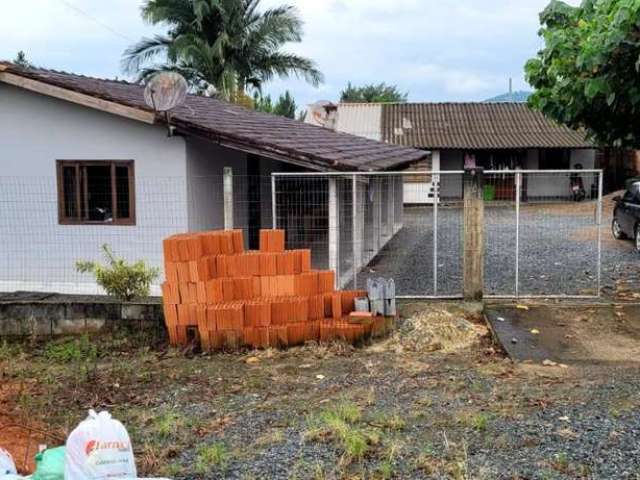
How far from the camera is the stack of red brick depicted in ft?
25.3

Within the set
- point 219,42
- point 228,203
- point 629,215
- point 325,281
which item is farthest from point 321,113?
point 325,281

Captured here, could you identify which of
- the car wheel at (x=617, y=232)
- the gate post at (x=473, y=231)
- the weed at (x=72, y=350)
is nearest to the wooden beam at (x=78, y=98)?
the weed at (x=72, y=350)

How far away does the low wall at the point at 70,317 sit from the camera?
8.19 meters

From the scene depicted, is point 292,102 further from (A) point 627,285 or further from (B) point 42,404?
(B) point 42,404

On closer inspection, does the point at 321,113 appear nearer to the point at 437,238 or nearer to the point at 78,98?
the point at 437,238

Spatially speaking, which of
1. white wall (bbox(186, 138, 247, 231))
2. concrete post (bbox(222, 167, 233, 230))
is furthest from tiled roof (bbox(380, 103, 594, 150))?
concrete post (bbox(222, 167, 233, 230))

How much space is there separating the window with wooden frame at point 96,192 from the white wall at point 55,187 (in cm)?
10

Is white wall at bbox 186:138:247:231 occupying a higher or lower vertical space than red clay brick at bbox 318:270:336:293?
higher

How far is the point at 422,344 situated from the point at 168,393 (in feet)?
9.44

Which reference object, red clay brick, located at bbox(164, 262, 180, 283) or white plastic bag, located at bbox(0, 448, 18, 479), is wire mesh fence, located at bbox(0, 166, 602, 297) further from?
white plastic bag, located at bbox(0, 448, 18, 479)

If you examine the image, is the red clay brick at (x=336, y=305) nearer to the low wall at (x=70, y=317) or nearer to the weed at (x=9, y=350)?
the low wall at (x=70, y=317)

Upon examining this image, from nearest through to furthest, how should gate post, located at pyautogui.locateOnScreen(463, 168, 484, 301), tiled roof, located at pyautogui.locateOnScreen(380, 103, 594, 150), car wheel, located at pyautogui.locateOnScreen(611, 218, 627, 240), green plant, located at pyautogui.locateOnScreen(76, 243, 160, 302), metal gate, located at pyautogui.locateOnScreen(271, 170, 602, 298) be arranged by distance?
green plant, located at pyautogui.locateOnScreen(76, 243, 160, 302)
gate post, located at pyautogui.locateOnScreen(463, 168, 484, 301)
metal gate, located at pyautogui.locateOnScreen(271, 170, 602, 298)
car wheel, located at pyautogui.locateOnScreen(611, 218, 627, 240)
tiled roof, located at pyautogui.locateOnScreen(380, 103, 594, 150)

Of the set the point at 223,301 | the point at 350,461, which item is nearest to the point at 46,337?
the point at 223,301

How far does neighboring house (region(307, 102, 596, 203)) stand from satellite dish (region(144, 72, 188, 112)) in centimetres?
1737
